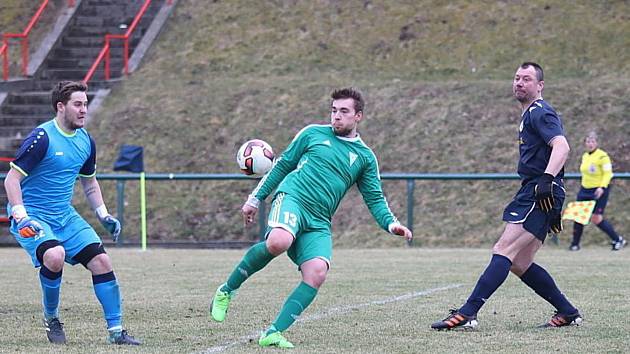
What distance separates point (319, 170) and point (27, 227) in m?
1.93

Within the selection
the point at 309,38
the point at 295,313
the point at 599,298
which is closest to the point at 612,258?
the point at 599,298

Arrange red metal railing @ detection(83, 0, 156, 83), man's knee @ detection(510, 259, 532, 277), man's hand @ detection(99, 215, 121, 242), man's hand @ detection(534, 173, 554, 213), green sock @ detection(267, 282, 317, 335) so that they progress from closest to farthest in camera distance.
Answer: green sock @ detection(267, 282, 317, 335)
man's hand @ detection(99, 215, 121, 242)
man's hand @ detection(534, 173, 554, 213)
man's knee @ detection(510, 259, 532, 277)
red metal railing @ detection(83, 0, 156, 83)

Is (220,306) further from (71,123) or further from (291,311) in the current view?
(71,123)

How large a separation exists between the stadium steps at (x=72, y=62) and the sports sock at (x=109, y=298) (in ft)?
54.1

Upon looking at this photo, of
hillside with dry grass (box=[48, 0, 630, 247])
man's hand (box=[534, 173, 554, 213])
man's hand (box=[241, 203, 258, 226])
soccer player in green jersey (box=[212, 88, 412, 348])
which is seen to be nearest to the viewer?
soccer player in green jersey (box=[212, 88, 412, 348])

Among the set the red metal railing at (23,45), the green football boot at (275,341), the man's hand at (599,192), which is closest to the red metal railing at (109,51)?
the red metal railing at (23,45)

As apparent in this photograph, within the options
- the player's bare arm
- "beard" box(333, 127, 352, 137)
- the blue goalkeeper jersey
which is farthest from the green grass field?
"beard" box(333, 127, 352, 137)

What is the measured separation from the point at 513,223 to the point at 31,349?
11.3 ft

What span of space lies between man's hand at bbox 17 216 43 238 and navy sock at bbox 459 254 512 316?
3081mm

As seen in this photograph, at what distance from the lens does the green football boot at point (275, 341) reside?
751cm

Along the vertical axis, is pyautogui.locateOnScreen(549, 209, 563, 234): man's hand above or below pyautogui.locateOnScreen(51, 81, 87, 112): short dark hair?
below

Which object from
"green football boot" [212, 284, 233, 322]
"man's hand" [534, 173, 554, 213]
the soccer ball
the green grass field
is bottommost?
the green grass field

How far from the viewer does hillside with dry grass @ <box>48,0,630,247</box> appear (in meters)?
22.2

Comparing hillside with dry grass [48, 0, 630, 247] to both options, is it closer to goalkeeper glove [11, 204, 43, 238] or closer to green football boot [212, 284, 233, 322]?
green football boot [212, 284, 233, 322]
